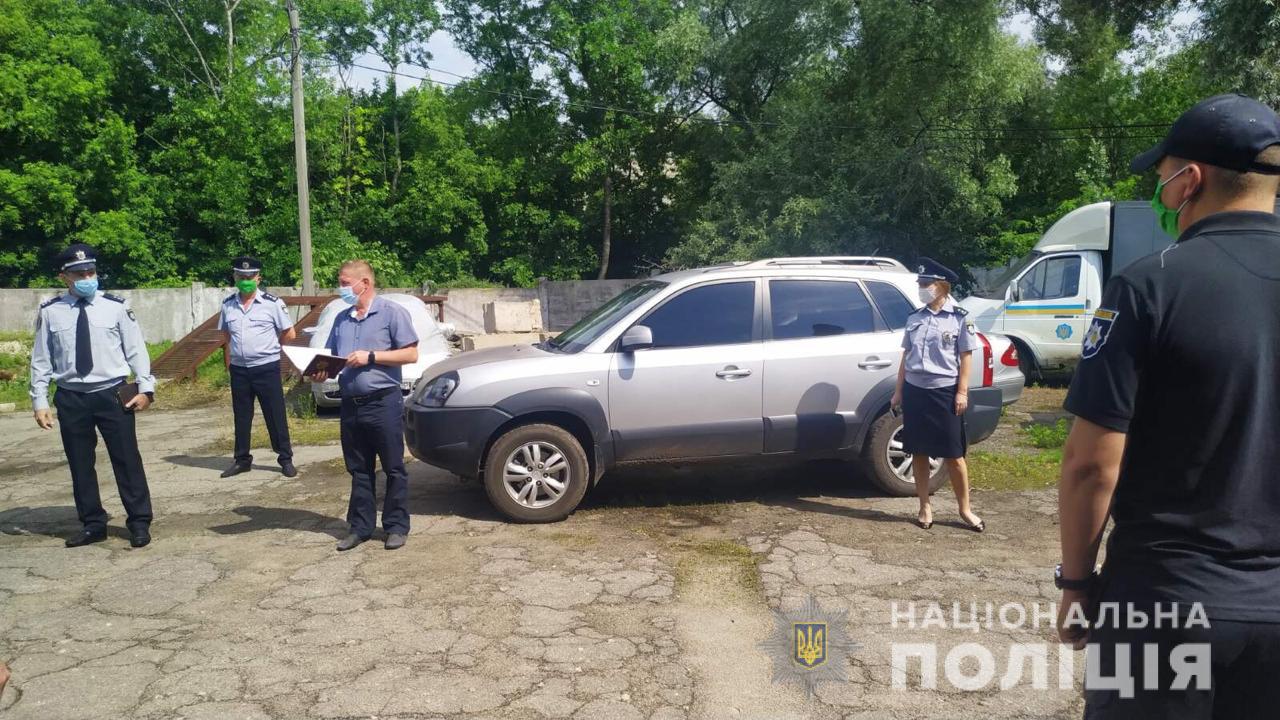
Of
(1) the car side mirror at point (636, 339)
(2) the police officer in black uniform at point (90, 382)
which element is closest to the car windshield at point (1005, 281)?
(1) the car side mirror at point (636, 339)

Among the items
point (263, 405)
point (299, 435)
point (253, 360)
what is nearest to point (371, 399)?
point (253, 360)

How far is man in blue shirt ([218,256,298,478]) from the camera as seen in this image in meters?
8.42

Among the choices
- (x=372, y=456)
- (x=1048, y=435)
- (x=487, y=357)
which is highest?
(x=487, y=357)

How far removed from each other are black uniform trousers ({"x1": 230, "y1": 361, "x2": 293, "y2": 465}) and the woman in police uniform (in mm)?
5574

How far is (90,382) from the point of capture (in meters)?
6.18

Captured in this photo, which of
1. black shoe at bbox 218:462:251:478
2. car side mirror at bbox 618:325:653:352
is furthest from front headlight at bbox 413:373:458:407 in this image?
black shoe at bbox 218:462:251:478

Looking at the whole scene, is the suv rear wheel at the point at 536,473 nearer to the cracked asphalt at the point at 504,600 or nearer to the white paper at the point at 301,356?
the cracked asphalt at the point at 504,600

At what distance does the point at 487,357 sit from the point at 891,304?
3.17 m

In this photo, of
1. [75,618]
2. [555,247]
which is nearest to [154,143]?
[555,247]

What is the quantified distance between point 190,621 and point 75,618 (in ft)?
2.23

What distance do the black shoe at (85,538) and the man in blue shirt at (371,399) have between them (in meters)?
1.76

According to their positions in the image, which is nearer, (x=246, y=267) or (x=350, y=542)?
(x=350, y=542)

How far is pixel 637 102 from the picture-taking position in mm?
28484

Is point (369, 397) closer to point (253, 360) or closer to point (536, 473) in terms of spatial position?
point (536, 473)
